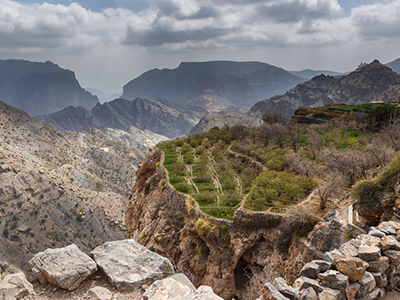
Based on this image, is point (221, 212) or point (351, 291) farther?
point (221, 212)

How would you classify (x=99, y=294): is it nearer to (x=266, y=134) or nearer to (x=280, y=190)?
(x=280, y=190)

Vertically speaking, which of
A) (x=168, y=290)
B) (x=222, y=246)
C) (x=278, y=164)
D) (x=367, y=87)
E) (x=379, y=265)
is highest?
(x=367, y=87)

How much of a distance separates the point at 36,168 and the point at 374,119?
246 feet

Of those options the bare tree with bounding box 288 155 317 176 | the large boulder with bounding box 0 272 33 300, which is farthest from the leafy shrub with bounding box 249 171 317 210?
the large boulder with bounding box 0 272 33 300

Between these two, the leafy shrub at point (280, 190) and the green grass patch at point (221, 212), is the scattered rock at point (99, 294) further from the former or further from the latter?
the leafy shrub at point (280, 190)

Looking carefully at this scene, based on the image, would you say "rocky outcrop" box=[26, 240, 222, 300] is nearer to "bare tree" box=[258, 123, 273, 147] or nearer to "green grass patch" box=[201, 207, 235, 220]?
"green grass patch" box=[201, 207, 235, 220]

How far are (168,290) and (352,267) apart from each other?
5.41m

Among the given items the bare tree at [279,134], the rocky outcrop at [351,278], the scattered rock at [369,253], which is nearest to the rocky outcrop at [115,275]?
the rocky outcrop at [351,278]

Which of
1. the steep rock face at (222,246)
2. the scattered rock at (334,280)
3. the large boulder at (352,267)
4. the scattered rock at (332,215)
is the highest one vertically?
the large boulder at (352,267)

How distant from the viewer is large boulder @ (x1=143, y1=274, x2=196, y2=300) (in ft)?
22.5

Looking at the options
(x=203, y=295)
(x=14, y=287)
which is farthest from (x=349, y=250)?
(x=14, y=287)

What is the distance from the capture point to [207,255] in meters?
20.2

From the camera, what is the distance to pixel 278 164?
2591 cm

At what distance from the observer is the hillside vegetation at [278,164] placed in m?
18.2
